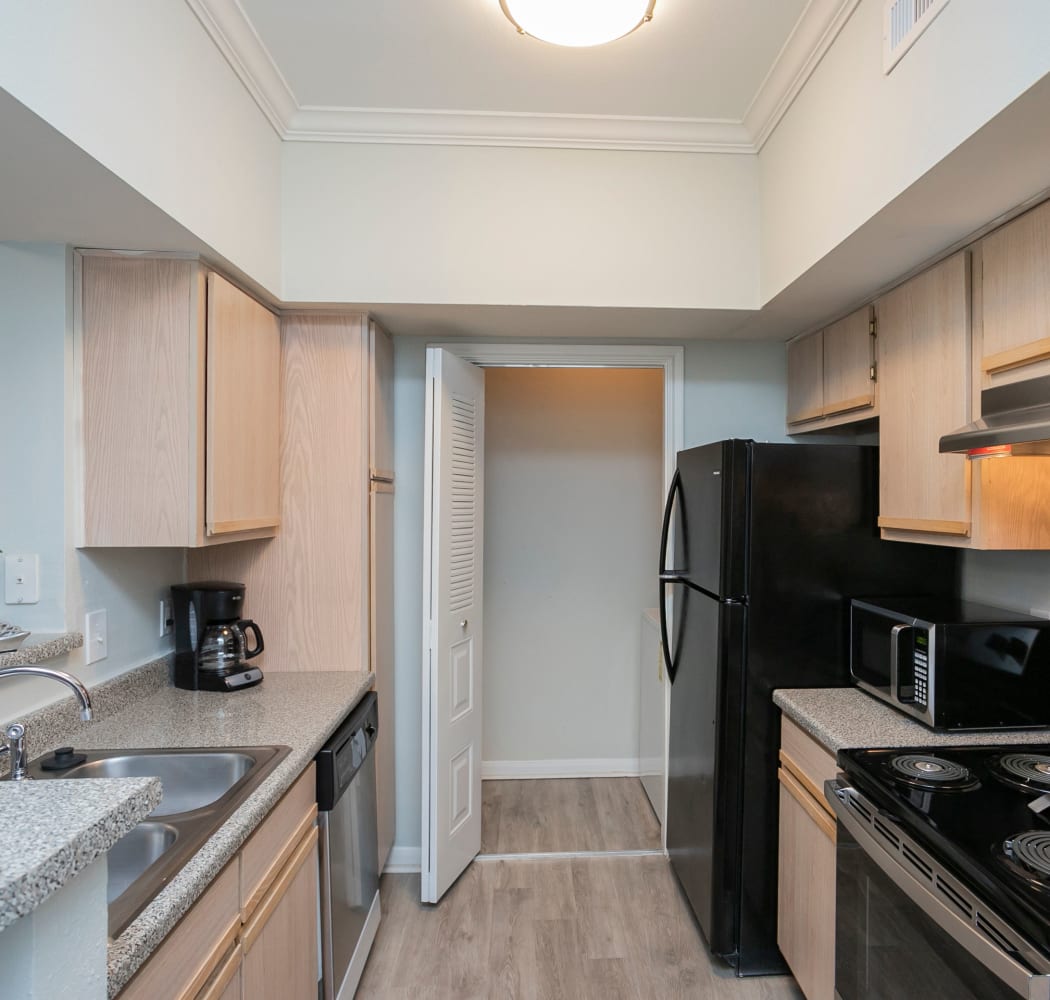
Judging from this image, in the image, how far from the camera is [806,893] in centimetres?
176

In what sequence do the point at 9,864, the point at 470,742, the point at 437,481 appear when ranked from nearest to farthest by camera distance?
the point at 9,864 → the point at 437,481 → the point at 470,742

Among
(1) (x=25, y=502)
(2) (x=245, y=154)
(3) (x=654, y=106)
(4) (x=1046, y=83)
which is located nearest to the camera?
(4) (x=1046, y=83)

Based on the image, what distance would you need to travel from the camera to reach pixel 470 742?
8.48ft

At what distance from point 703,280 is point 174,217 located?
1480 mm

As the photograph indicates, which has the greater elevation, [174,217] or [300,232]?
[300,232]

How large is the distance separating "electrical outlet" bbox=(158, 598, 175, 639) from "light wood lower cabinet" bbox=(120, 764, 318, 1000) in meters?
0.79

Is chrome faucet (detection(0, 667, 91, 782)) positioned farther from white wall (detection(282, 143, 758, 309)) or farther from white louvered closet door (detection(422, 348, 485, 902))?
white wall (detection(282, 143, 758, 309))

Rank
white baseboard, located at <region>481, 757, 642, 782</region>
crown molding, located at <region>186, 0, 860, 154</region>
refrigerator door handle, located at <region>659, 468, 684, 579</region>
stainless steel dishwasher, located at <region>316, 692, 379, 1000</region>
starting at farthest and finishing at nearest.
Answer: white baseboard, located at <region>481, 757, 642, 782</region> → refrigerator door handle, located at <region>659, 468, 684, 579</region> → crown molding, located at <region>186, 0, 860, 154</region> → stainless steel dishwasher, located at <region>316, 692, 379, 1000</region>

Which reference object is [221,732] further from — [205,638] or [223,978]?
[223,978]

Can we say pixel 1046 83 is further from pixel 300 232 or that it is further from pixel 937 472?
pixel 300 232

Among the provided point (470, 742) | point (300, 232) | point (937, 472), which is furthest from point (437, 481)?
point (937, 472)

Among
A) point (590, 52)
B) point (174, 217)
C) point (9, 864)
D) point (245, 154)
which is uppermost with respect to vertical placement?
point (590, 52)

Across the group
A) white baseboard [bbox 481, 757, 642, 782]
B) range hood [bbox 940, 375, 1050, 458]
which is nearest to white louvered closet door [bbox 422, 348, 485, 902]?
white baseboard [bbox 481, 757, 642, 782]

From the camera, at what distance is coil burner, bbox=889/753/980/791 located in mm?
1341
